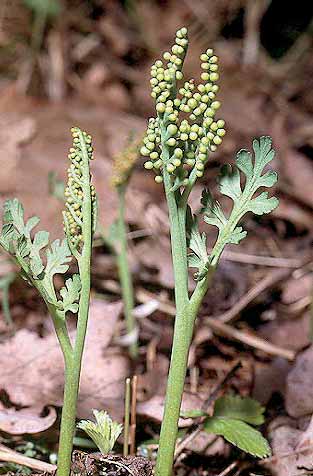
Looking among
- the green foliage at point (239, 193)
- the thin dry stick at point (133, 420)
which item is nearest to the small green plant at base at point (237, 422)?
the thin dry stick at point (133, 420)

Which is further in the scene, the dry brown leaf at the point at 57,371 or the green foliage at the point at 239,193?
the dry brown leaf at the point at 57,371

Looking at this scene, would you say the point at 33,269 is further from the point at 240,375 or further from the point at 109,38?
the point at 109,38

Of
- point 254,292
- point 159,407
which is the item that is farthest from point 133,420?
point 254,292

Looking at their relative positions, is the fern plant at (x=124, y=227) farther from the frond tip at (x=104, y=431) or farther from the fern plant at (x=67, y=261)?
the frond tip at (x=104, y=431)

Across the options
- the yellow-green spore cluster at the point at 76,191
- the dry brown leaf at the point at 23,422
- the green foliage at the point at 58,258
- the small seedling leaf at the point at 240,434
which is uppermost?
the yellow-green spore cluster at the point at 76,191

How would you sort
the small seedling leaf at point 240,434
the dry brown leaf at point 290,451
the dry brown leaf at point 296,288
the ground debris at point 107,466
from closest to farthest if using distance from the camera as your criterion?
the ground debris at point 107,466 → the small seedling leaf at point 240,434 → the dry brown leaf at point 290,451 → the dry brown leaf at point 296,288

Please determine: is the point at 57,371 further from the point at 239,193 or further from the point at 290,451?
the point at 239,193
